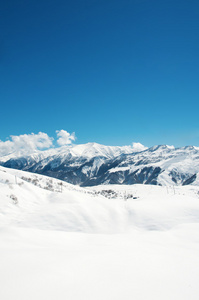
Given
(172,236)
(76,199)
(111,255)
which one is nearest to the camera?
(111,255)

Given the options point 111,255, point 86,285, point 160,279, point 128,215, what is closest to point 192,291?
point 160,279

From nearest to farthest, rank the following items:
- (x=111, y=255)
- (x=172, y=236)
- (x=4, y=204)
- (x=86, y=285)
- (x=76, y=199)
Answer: (x=86, y=285) < (x=111, y=255) < (x=172, y=236) < (x=4, y=204) < (x=76, y=199)

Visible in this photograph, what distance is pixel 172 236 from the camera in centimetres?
1175

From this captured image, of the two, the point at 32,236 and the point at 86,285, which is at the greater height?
the point at 86,285

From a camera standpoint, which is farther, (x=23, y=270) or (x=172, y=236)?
(x=172, y=236)

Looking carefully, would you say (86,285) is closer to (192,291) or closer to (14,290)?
(14,290)

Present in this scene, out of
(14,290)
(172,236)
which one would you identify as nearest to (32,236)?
(14,290)

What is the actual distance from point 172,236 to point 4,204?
1625 centimetres

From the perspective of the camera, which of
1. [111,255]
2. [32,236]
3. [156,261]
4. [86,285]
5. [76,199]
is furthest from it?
[76,199]

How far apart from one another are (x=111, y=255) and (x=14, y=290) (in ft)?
13.6

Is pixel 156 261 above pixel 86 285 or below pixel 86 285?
below

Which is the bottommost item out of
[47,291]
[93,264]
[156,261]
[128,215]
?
[128,215]

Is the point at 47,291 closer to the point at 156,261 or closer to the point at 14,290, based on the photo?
the point at 14,290

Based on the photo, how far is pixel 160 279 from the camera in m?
4.93
